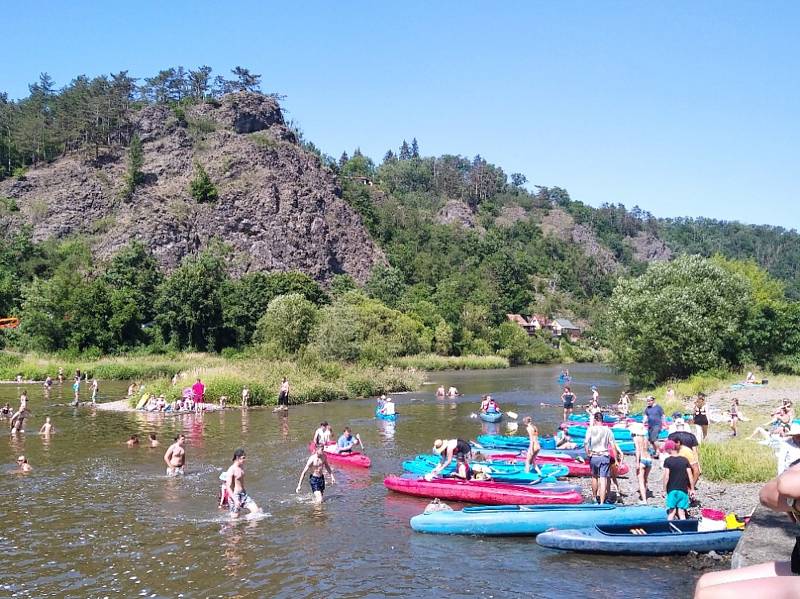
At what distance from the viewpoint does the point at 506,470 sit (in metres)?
20.4

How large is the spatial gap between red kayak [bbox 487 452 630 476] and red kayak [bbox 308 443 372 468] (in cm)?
429

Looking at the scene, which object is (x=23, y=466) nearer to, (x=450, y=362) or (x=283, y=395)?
(x=283, y=395)

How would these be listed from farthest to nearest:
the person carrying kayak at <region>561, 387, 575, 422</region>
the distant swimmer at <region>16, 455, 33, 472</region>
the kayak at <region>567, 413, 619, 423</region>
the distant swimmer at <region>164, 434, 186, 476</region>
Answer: the person carrying kayak at <region>561, 387, 575, 422</region> → the kayak at <region>567, 413, 619, 423</region> → the distant swimmer at <region>16, 455, 33, 472</region> → the distant swimmer at <region>164, 434, 186, 476</region>

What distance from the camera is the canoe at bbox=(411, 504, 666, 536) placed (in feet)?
48.2

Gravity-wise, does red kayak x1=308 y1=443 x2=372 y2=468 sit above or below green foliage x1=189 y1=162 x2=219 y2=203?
below

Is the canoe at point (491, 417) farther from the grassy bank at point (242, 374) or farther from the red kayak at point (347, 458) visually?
the grassy bank at point (242, 374)

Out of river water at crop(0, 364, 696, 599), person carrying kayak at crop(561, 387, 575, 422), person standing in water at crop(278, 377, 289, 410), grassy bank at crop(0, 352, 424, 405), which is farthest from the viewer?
grassy bank at crop(0, 352, 424, 405)

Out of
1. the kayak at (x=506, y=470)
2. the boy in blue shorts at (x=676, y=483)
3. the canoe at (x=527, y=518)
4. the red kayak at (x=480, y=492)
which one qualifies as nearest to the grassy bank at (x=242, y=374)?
the kayak at (x=506, y=470)

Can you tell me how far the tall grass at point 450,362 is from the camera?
2920 inches

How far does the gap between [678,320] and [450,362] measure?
1598 inches

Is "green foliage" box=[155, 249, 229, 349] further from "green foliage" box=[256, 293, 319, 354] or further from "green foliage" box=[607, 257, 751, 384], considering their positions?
"green foliage" box=[607, 257, 751, 384]

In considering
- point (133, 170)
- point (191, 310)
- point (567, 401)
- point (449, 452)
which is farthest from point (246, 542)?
point (133, 170)

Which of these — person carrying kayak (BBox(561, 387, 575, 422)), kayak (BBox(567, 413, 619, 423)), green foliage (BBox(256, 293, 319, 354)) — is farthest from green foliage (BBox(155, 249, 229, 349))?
kayak (BBox(567, 413, 619, 423))

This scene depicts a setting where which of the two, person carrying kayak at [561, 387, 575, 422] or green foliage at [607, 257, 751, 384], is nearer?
person carrying kayak at [561, 387, 575, 422]
